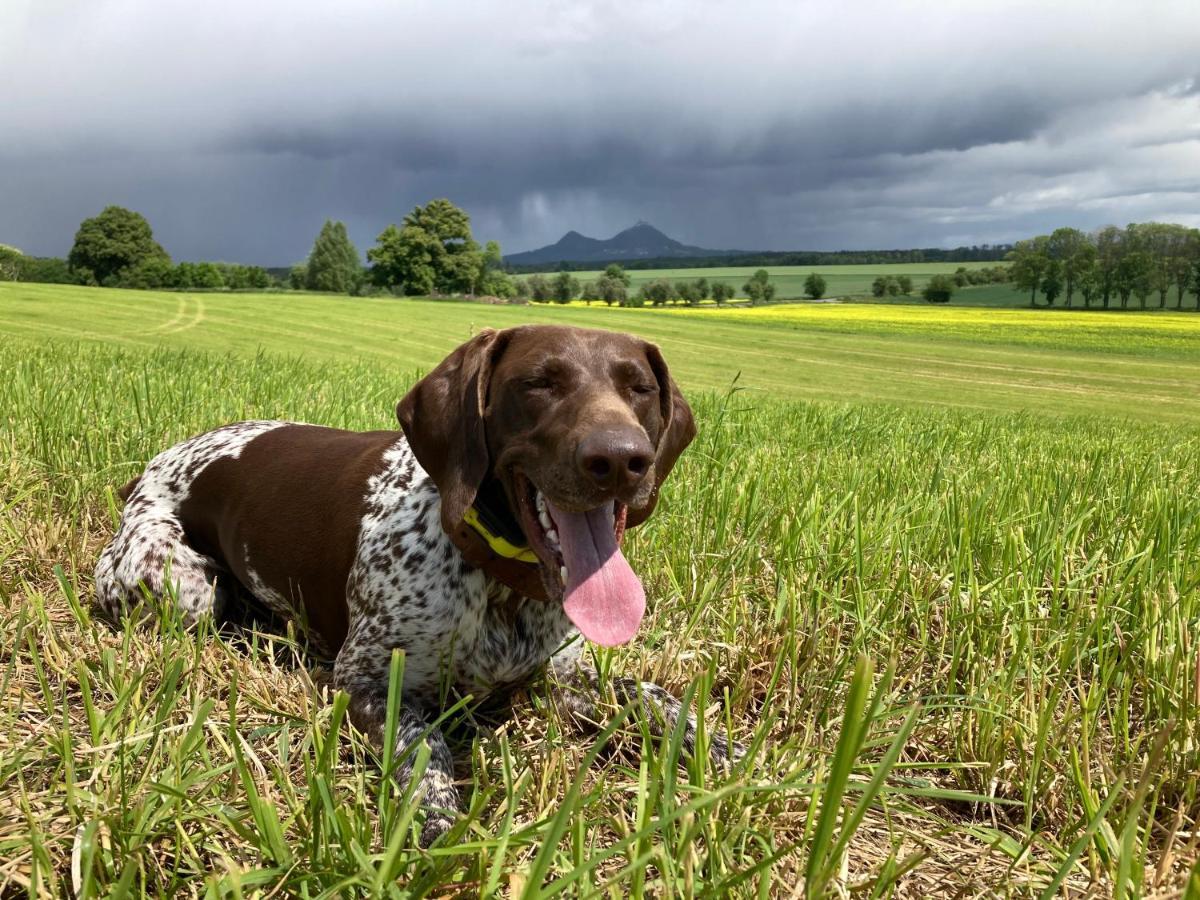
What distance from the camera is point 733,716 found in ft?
8.33

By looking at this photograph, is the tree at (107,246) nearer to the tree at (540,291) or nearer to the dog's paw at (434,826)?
the tree at (540,291)

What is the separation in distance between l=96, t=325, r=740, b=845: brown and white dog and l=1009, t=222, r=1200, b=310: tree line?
76.5m

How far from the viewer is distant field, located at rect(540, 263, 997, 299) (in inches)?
3501

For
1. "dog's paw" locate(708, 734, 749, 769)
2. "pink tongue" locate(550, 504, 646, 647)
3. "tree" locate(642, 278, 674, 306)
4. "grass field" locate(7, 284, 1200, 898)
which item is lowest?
"dog's paw" locate(708, 734, 749, 769)

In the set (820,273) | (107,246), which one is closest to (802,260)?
(820,273)

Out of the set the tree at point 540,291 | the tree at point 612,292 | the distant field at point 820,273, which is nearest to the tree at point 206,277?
the tree at point 540,291

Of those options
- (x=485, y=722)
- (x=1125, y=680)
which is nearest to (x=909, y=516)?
(x=1125, y=680)

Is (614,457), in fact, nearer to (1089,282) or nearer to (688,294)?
(1089,282)

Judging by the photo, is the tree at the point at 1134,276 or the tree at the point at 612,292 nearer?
the tree at the point at 1134,276

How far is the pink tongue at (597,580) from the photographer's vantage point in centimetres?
220

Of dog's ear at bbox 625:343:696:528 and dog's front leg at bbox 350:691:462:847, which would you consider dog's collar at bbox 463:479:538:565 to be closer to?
dog's ear at bbox 625:343:696:528

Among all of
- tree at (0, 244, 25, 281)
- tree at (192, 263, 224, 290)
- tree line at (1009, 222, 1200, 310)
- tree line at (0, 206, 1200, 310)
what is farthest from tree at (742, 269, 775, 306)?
tree at (0, 244, 25, 281)

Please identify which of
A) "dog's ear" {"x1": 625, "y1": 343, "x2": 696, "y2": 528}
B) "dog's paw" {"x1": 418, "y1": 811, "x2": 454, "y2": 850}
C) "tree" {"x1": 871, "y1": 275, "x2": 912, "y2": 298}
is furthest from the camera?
"tree" {"x1": 871, "y1": 275, "x2": 912, "y2": 298}

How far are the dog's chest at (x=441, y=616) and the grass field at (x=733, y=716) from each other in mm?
187
